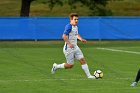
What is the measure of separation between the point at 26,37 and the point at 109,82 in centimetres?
2457

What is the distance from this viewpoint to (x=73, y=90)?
557 inches

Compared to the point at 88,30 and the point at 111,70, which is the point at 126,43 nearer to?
the point at 88,30

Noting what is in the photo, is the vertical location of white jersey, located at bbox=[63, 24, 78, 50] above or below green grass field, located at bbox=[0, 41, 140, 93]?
above

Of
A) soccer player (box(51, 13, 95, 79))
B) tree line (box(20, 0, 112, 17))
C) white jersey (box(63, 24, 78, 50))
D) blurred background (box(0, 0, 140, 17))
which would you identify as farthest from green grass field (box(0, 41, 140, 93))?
blurred background (box(0, 0, 140, 17))

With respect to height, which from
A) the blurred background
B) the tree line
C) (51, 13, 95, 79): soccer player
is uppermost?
(51, 13, 95, 79): soccer player

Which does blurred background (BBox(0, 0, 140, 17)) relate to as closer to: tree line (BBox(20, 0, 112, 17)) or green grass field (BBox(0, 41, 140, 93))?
tree line (BBox(20, 0, 112, 17))

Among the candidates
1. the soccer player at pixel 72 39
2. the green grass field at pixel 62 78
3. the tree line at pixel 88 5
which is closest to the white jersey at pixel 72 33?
the soccer player at pixel 72 39

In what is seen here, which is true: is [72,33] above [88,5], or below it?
above

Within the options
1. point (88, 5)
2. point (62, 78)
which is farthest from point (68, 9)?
point (62, 78)

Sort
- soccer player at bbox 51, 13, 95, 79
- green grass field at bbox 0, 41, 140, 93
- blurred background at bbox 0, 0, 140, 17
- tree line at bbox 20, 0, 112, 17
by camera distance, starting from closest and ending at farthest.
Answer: green grass field at bbox 0, 41, 140, 93, soccer player at bbox 51, 13, 95, 79, tree line at bbox 20, 0, 112, 17, blurred background at bbox 0, 0, 140, 17

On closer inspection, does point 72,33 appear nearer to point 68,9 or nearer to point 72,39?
point 72,39

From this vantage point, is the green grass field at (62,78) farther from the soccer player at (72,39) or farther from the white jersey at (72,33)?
the white jersey at (72,33)

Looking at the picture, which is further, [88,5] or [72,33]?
[88,5]

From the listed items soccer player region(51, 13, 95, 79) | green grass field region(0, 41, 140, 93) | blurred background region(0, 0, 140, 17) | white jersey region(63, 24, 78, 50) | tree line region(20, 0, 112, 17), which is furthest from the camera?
blurred background region(0, 0, 140, 17)
